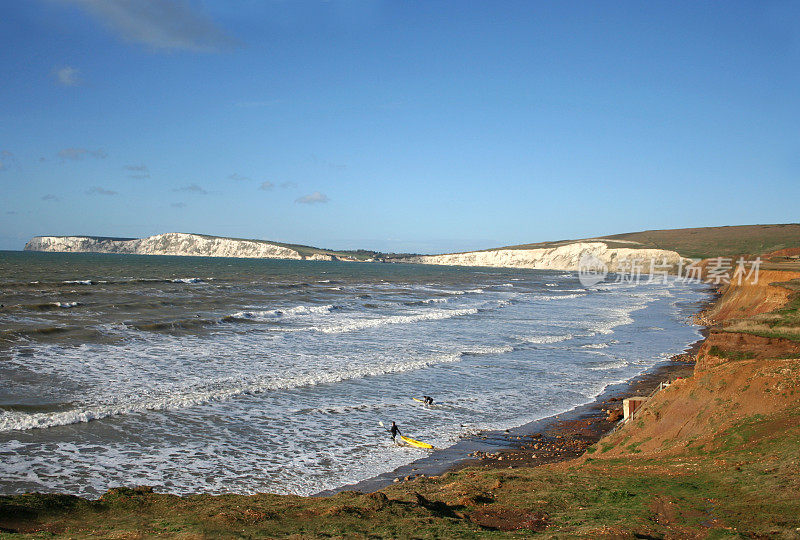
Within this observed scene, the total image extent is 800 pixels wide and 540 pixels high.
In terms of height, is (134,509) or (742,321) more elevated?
(742,321)

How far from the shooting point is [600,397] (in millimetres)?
16359

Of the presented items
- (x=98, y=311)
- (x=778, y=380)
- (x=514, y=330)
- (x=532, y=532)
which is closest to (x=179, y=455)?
(x=532, y=532)

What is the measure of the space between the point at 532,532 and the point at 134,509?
475cm

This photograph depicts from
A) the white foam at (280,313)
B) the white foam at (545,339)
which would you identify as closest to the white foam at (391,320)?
the white foam at (280,313)

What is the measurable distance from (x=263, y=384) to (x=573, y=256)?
157m

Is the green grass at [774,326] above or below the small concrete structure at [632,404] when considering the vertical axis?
above

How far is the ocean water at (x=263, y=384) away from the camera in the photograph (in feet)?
33.8

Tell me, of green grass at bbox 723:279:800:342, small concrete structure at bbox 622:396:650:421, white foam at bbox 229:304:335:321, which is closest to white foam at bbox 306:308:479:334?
white foam at bbox 229:304:335:321

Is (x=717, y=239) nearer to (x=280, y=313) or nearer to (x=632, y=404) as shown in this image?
(x=280, y=313)

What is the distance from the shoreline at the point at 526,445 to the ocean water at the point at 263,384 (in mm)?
404

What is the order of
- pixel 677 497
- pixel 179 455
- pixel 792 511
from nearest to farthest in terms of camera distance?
pixel 792 511
pixel 677 497
pixel 179 455

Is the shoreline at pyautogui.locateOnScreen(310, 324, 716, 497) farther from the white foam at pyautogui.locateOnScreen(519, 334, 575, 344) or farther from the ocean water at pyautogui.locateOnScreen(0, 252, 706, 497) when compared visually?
the white foam at pyautogui.locateOnScreen(519, 334, 575, 344)

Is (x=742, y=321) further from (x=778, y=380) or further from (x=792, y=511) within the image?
(x=792, y=511)

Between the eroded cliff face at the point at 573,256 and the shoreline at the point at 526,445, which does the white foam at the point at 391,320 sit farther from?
the eroded cliff face at the point at 573,256
